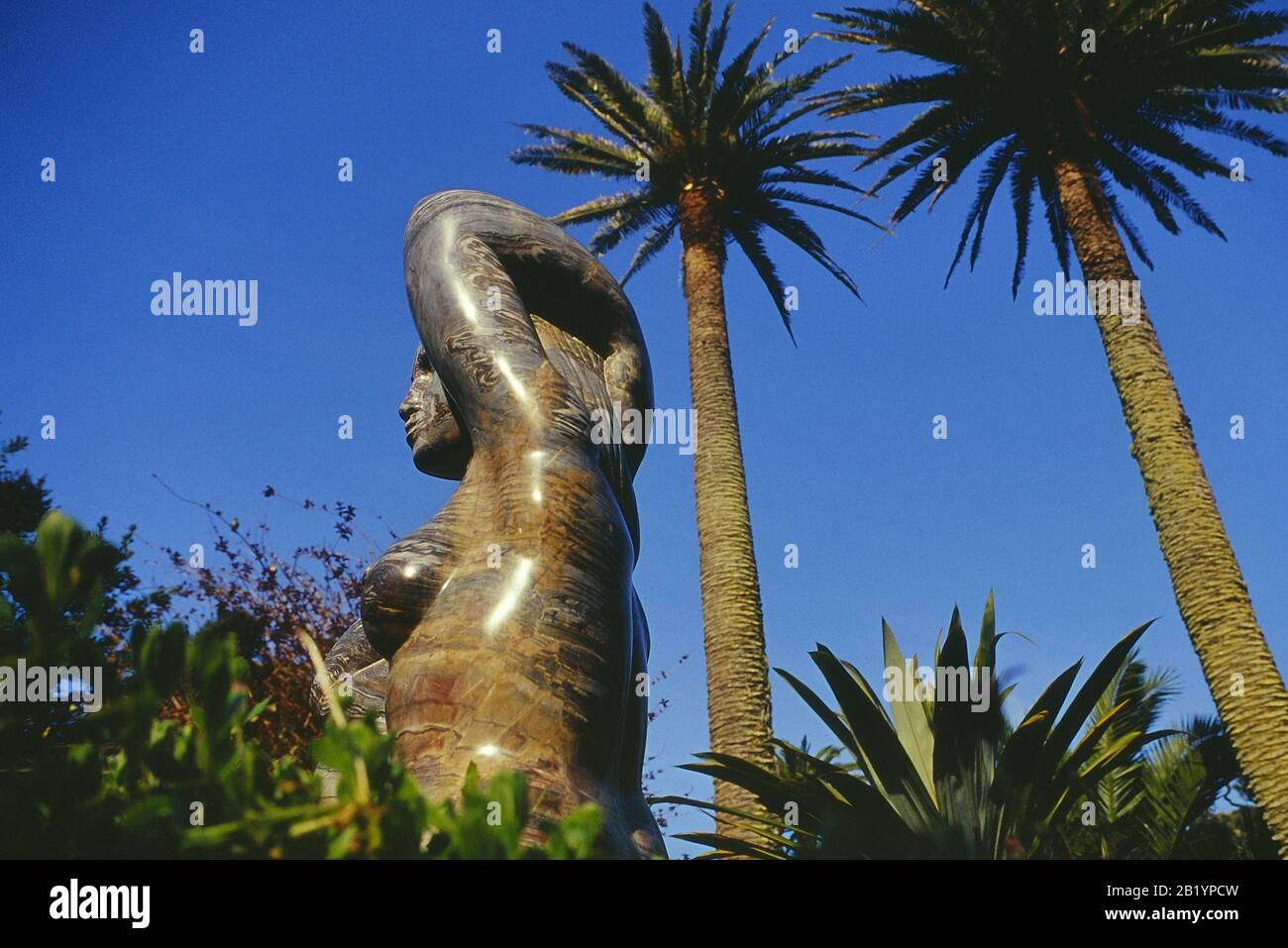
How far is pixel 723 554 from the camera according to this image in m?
11.3

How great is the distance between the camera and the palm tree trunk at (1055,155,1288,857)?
9.03 m

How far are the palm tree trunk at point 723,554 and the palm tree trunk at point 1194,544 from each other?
395 centimetres

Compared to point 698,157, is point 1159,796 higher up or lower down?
lower down

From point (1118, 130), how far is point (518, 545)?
13239mm

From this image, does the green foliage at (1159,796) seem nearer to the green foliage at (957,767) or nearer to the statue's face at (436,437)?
the green foliage at (957,767)

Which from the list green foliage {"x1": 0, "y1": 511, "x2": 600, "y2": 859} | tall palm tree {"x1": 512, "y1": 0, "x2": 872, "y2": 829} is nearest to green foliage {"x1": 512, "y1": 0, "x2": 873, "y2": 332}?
tall palm tree {"x1": 512, "y1": 0, "x2": 872, "y2": 829}

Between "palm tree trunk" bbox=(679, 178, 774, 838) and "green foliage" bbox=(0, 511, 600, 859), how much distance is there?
844cm

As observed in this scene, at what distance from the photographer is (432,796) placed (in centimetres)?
220

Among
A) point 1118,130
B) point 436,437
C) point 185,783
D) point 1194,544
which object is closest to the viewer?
point 185,783

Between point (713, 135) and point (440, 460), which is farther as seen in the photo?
point (713, 135)

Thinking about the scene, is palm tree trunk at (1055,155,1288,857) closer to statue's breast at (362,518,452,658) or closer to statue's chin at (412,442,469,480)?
statue's chin at (412,442,469,480)

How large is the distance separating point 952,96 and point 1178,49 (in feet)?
8.22

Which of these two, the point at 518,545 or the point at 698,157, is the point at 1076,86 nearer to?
the point at 698,157

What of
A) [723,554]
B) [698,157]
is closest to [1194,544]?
[723,554]
